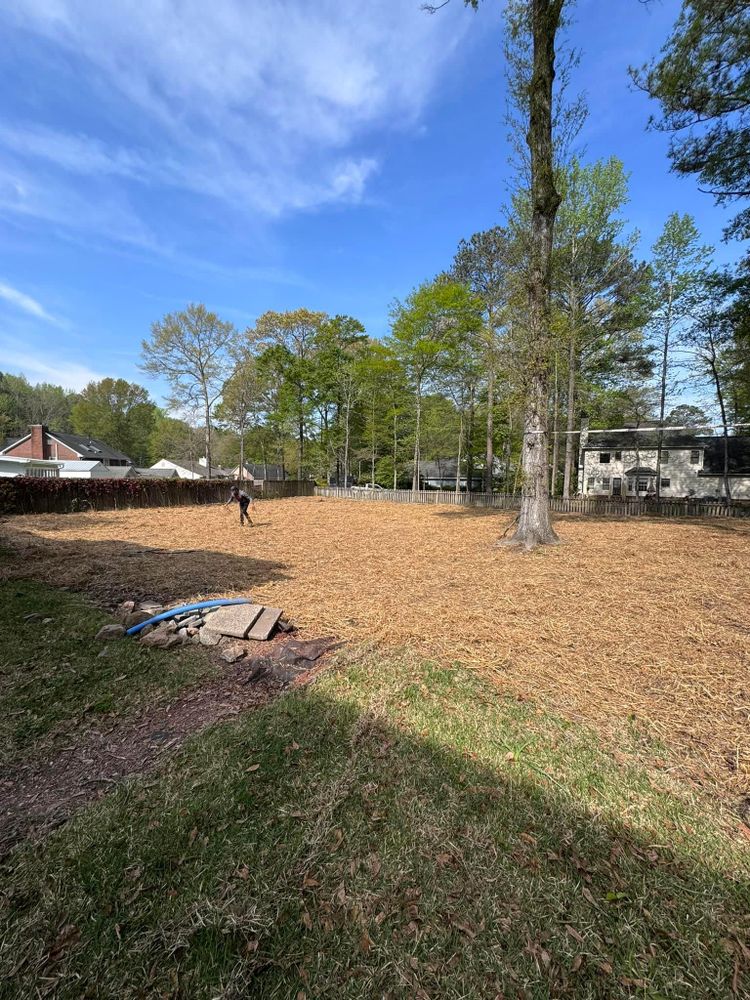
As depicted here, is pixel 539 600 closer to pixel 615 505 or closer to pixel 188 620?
pixel 188 620

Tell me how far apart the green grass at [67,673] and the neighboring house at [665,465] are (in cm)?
3046

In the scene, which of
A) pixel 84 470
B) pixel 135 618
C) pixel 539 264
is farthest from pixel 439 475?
pixel 135 618

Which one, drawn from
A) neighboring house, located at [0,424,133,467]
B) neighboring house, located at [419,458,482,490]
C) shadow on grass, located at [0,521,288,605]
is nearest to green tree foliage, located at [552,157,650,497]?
shadow on grass, located at [0,521,288,605]

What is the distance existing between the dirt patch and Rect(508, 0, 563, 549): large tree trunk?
6748mm

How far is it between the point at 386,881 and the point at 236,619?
3035 mm

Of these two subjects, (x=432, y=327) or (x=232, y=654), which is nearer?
(x=232, y=654)

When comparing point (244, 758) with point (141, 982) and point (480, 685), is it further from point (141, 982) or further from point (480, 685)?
point (480, 685)

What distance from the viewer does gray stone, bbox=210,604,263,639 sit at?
164 inches

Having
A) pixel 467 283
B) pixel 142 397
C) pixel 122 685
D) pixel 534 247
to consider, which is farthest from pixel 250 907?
pixel 142 397

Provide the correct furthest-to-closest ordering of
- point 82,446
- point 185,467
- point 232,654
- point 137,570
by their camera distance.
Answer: point 185,467 → point 82,446 → point 137,570 → point 232,654

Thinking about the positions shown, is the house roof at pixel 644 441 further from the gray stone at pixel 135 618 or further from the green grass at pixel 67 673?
the green grass at pixel 67 673

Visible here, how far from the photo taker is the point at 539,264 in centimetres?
827

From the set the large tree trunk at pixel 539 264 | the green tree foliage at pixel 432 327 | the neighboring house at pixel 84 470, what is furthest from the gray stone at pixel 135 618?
the neighboring house at pixel 84 470

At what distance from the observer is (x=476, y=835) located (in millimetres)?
1868
